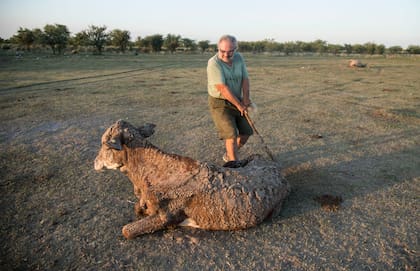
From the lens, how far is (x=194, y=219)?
13.6 feet

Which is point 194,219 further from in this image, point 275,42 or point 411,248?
point 275,42

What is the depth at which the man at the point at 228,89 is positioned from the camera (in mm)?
5340

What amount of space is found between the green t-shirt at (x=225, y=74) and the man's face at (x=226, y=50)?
89 mm

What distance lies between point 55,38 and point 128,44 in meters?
19.6

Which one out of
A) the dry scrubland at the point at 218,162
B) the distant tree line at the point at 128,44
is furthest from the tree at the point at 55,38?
the dry scrubland at the point at 218,162

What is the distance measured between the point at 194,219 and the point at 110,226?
1411 millimetres

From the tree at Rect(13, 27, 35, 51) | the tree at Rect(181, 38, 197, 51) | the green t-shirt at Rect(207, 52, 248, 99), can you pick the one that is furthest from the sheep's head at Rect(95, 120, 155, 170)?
the tree at Rect(181, 38, 197, 51)

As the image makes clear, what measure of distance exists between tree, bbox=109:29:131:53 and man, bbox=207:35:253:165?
7259cm

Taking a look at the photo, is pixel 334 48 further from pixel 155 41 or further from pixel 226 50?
pixel 226 50

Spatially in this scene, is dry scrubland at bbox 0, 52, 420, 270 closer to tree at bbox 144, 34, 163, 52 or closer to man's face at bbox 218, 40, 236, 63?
man's face at bbox 218, 40, 236, 63

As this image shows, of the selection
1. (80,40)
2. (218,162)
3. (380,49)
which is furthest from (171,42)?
(218,162)

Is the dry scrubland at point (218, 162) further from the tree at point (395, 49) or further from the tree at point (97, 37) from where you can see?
the tree at point (395, 49)

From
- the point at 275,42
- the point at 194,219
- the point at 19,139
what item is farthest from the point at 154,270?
the point at 275,42

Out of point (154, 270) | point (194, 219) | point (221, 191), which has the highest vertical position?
point (221, 191)
